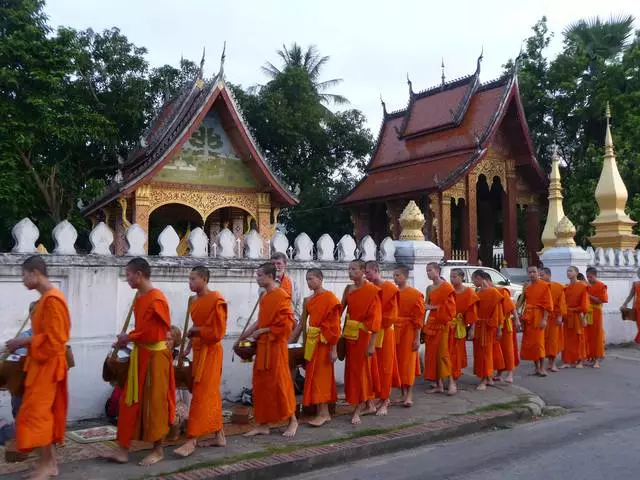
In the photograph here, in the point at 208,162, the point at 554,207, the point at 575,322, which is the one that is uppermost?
the point at 208,162

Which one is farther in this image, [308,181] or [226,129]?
[308,181]

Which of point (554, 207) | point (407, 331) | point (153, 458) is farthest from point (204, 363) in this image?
point (554, 207)

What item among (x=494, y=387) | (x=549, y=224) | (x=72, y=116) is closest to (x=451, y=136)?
(x=549, y=224)

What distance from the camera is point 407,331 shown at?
718cm

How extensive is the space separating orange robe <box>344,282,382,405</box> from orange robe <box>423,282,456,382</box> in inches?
57.3

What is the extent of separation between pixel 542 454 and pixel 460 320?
103 inches

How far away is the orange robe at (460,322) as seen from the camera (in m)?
7.84

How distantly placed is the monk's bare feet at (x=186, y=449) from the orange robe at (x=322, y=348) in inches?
48.7

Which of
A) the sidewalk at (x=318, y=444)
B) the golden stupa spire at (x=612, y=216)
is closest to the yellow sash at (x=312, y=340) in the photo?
the sidewalk at (x=318, y=444)

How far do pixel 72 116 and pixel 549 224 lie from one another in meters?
12.9

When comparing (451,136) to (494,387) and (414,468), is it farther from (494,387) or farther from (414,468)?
(414,468)

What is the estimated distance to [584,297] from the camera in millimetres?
9789

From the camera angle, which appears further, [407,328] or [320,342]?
[407,328]

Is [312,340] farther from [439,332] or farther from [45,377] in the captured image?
[45,377]
